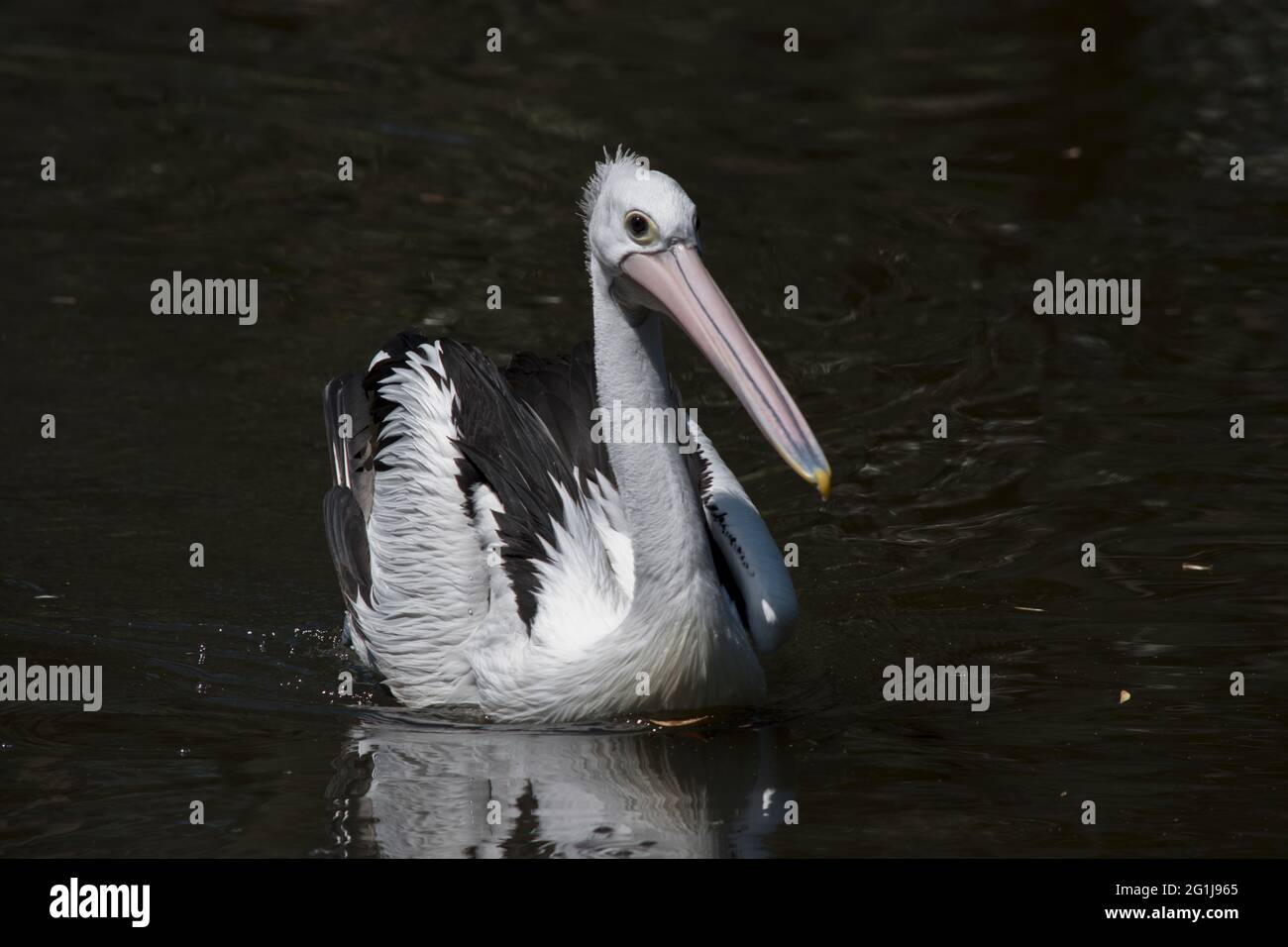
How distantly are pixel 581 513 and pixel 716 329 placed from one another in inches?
38.6

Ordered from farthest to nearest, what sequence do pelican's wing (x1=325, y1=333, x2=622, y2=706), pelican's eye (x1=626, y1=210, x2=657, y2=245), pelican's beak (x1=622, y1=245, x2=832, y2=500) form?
pelican's wing (x1=325, y1=333, x2=622, y2=706) < pelican's eye (x1=626, y1=210, x2=657, y2=245) < pelican's beak (x1=622, y1=245, x2=832, y2=500)

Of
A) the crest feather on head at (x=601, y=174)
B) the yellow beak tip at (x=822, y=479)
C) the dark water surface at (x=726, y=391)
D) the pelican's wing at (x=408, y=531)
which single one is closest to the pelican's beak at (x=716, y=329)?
the yellow beak tip at (x=822, y=479)

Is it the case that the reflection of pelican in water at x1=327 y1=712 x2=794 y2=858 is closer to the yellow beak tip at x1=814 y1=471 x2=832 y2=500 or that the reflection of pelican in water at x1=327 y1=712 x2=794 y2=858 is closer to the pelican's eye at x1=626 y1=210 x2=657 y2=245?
the yellow beak tip at x1=814 y1=471 x2=832 y2=500

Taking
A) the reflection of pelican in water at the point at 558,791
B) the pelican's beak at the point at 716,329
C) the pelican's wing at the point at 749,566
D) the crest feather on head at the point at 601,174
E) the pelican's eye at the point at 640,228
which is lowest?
the reflection of pelican in water at the point at 558,791

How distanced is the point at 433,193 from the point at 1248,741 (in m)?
5.52

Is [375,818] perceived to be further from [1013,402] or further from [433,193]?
[433,193]

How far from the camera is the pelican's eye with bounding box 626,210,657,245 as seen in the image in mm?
4777

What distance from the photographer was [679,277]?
4762 millimetres

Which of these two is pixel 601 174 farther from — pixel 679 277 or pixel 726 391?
pixel 726 391

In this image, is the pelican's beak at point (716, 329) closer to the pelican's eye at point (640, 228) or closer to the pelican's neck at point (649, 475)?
the pelican's eye at point (640, 228)

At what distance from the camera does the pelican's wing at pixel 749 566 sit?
544cm

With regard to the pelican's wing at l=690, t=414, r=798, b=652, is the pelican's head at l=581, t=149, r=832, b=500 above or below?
above

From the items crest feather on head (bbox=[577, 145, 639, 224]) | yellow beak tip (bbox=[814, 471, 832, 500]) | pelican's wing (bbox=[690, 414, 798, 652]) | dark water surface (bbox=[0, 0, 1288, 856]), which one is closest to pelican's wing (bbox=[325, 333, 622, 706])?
dark water surface (bbox=[0, 0, 1288, 856])
